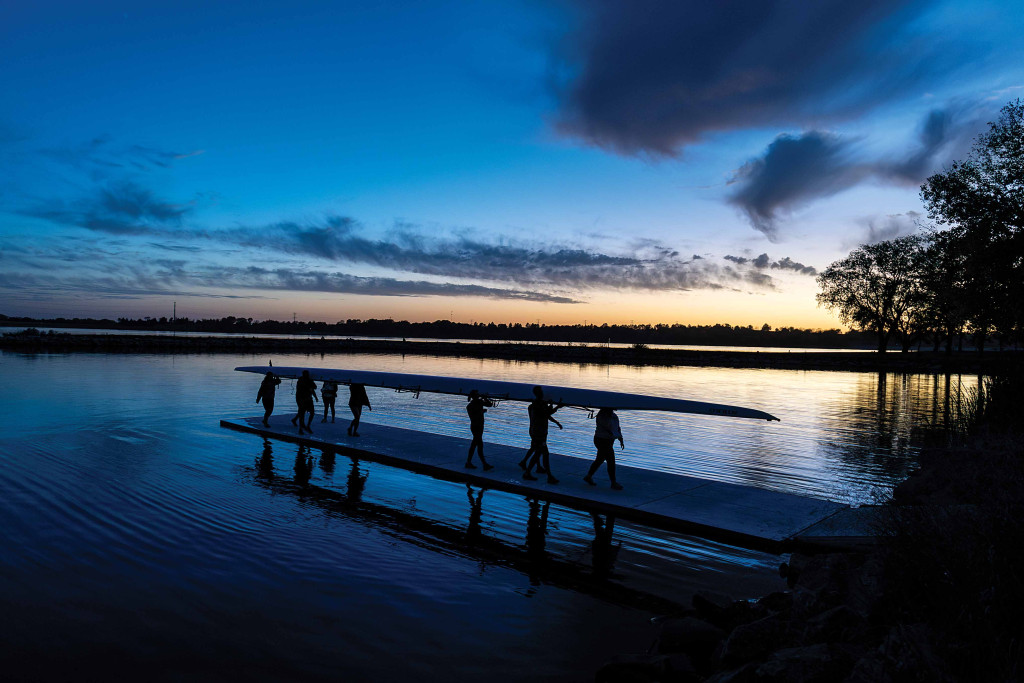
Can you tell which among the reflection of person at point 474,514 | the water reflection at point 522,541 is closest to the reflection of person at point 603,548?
the water reflection at point 522,541

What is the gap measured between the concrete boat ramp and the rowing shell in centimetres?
163

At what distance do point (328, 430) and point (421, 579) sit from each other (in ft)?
40.3

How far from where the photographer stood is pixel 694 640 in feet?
21.4

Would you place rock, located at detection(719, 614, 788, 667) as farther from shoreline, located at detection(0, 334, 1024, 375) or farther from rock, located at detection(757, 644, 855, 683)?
shoreline, located at detection(0, 334, 1024, 375)

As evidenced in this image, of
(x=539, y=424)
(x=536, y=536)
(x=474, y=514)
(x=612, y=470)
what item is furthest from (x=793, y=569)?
(x=539, y=424)

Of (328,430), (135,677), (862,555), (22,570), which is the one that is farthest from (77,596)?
(328,430)

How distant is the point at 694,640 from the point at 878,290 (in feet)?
269

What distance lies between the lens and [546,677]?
6.37 metres

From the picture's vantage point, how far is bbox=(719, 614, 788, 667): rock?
19.8ft

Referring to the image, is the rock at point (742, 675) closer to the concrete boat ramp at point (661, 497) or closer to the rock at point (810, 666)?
the rock at point (810, 666)

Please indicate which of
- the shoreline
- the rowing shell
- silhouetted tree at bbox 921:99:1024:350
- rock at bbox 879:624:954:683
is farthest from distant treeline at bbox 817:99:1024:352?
the shoreline

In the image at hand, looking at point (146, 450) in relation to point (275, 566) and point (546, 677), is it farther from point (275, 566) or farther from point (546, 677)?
point (546, 677)

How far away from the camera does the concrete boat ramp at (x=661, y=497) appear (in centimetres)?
1005

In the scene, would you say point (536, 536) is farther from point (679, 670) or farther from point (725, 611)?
point (679, 670)
